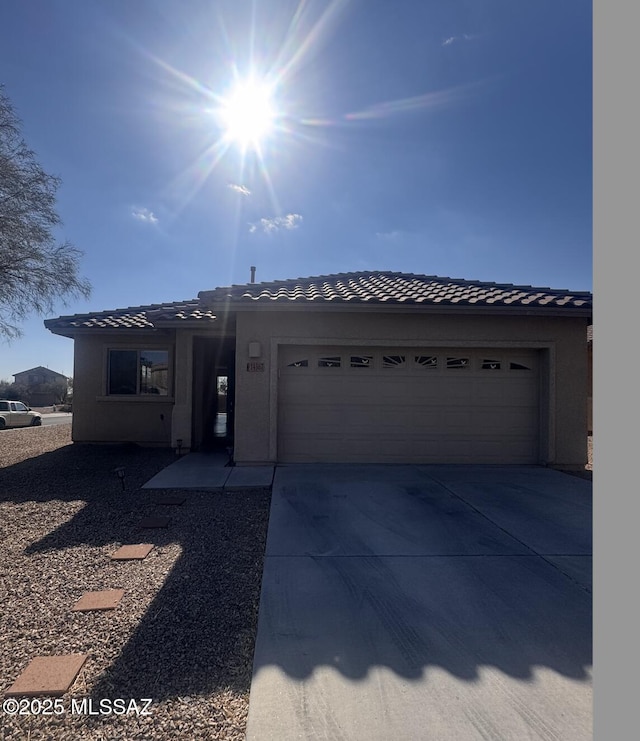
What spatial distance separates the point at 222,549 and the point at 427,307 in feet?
18.9

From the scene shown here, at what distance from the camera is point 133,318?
11711 millimetres

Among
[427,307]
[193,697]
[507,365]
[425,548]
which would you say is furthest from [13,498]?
[507,365]

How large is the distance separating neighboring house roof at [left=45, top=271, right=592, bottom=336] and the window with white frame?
0.80m

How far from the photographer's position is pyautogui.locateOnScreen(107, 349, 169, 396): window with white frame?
36.7 ft

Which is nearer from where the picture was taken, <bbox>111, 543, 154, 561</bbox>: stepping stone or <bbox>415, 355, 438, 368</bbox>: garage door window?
<bbox>111, 543, 154, 561</bbox>: stepping stone

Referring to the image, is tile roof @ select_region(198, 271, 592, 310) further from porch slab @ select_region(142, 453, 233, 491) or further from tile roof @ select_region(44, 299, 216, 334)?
porch slab @ select_region(142, 453, 233, 491)

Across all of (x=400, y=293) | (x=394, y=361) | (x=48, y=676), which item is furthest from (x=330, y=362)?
(x=48, y=676)

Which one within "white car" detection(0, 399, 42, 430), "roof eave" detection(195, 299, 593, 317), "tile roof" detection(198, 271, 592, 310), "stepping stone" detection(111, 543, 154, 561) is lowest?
"white car" detection(0, 399, 42, 430)

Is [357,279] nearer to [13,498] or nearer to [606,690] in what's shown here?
[13,498]

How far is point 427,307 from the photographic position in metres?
8.08

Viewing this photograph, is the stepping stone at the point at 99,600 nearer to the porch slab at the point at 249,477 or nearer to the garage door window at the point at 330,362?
the porch slab at the point at 249,477

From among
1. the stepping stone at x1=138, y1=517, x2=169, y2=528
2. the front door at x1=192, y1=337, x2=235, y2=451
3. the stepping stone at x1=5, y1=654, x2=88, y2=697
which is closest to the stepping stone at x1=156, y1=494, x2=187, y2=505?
Answer: the stepping stone at x1=138, y1=517, x2=169, y2=528

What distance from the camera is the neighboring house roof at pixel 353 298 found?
26.4ft

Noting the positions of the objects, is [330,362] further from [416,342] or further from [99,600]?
[99,600]
